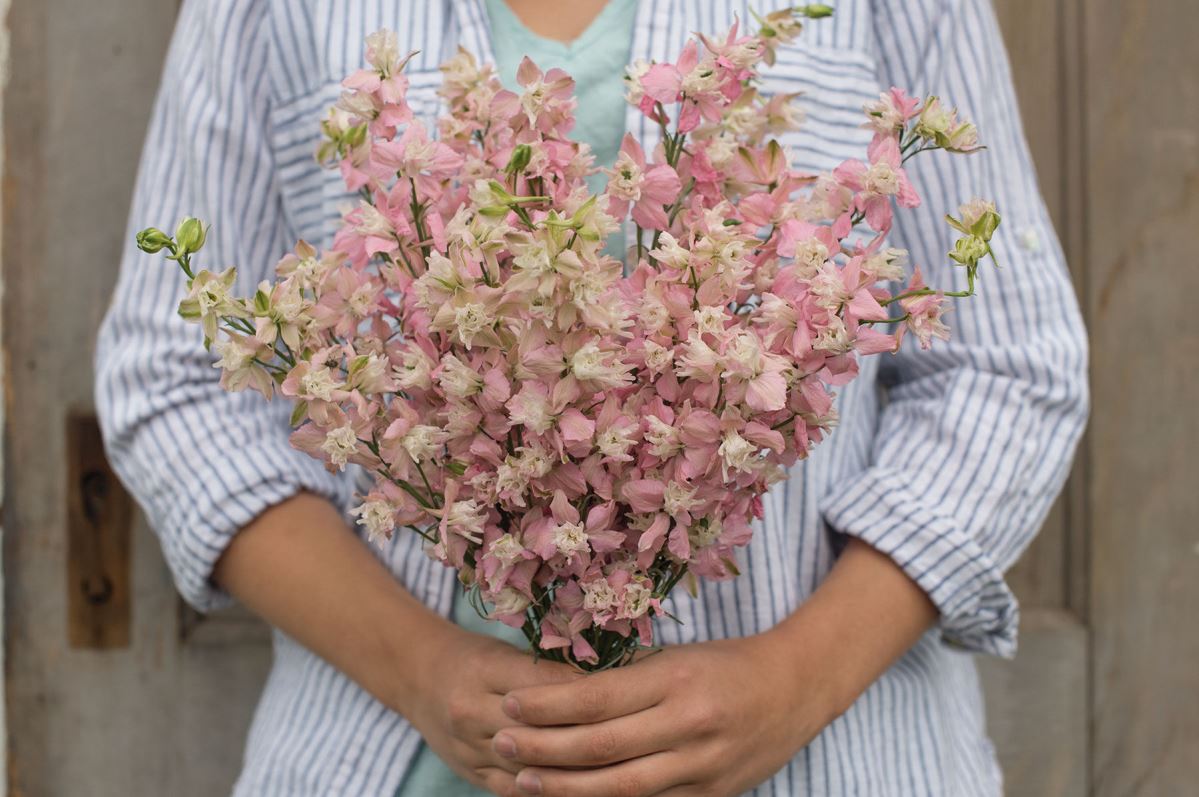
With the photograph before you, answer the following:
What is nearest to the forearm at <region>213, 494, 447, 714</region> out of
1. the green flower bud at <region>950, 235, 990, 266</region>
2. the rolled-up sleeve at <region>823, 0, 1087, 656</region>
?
the rolled-up sleeve at <region>823, 0, 1087, 656</region>

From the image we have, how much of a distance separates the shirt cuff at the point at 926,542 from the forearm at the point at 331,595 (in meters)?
0.32

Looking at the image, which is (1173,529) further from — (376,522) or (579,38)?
(376,522)

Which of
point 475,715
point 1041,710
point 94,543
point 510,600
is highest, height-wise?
point 510,600

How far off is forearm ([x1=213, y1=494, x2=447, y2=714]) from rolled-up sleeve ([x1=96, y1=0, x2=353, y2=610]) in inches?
0.7

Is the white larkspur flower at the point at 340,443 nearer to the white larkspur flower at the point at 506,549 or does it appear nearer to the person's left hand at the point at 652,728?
the white larkspur flower at the point at 506,549

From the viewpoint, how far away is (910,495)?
832 mm

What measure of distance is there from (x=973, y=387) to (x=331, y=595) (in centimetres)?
52

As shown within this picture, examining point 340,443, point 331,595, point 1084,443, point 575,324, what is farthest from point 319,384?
point 1084,443

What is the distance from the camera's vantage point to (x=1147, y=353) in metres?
1.23

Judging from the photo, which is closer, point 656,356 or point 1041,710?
point 656,356

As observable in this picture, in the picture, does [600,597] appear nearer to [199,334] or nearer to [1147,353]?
[199,334]

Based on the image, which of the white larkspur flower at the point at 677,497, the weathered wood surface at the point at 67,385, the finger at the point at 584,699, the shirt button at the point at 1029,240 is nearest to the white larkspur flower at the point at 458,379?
the white larkspur flower at the point at 677,497

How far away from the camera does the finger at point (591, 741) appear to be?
641mm

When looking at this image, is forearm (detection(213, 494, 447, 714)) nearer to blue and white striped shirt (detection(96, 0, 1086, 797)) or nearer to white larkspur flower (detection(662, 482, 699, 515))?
blue and white striped shirt (detection(96, 0, 1086, 797))
